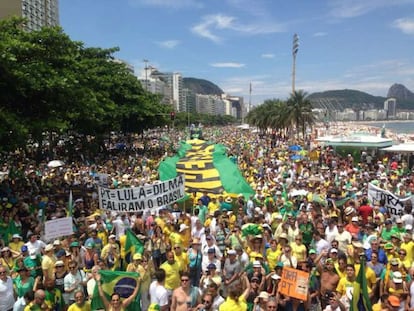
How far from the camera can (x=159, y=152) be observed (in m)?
36.2

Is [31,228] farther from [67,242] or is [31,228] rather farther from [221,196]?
[221,196]

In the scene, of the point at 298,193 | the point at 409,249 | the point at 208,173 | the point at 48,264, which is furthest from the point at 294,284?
the point at 208,173

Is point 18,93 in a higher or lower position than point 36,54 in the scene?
lower

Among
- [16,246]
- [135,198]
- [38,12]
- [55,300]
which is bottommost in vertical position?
[55,300]

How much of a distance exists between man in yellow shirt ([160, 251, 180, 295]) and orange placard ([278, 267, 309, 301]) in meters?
1.67

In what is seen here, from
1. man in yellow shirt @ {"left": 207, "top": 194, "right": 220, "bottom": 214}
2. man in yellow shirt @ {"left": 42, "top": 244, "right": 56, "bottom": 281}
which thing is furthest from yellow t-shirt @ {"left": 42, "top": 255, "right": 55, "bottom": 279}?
man in yellow shirt @ {"left": 207, "top": 194, "right": 220, "bottom": 214}

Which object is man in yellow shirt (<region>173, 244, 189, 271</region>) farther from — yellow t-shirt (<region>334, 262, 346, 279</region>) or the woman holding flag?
yellow t-shirt (<region>334, 262, 346, 279</region>)

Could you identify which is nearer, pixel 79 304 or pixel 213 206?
pixel 79 304

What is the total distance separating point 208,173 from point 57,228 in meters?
6.47

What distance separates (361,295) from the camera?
576 cm

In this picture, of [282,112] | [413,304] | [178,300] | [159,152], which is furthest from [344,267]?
[282,112]

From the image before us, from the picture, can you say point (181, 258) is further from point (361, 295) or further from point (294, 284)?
point (361, 295)

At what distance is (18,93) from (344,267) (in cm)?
1266

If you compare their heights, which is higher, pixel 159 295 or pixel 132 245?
pixel 132 245
